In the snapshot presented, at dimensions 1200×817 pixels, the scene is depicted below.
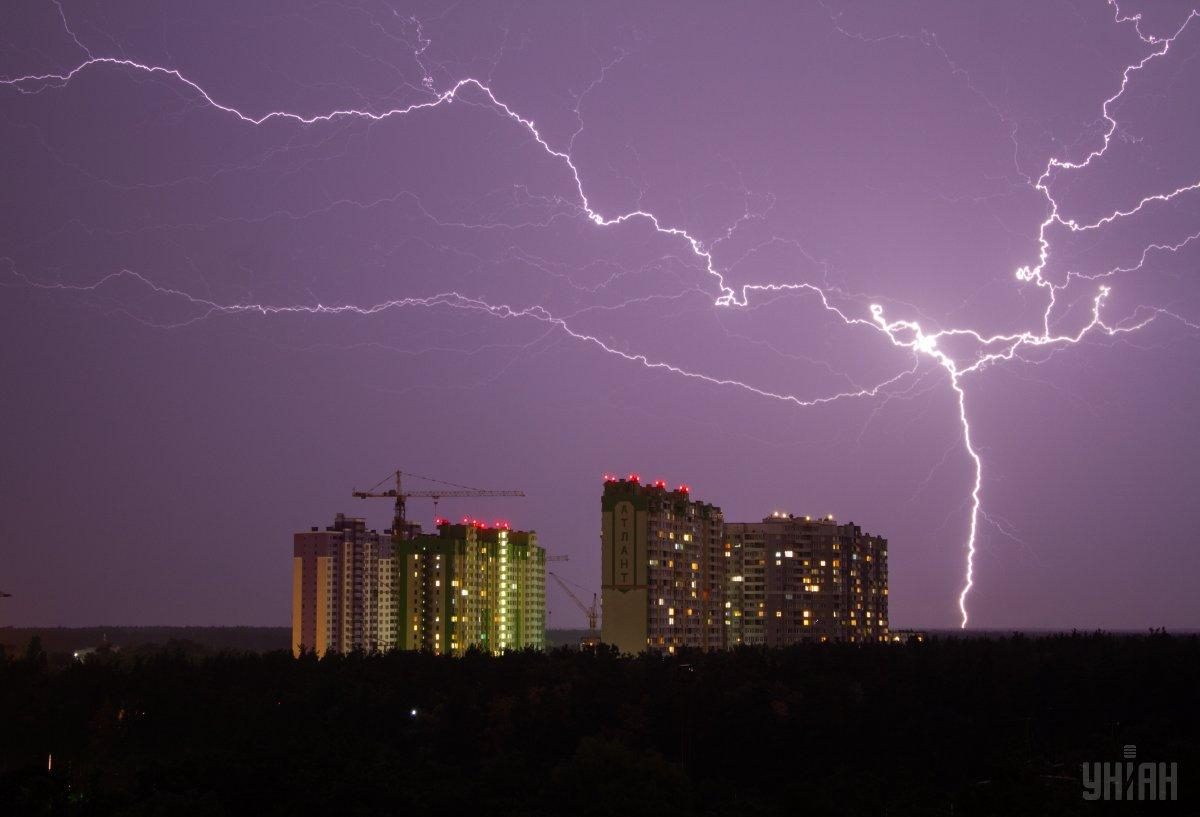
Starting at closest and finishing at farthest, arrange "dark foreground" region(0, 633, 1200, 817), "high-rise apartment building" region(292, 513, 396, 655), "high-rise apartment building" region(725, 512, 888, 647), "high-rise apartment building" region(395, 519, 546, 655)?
"dark foreground" region(0, 633, 1200, 817) < "high-rise apartment building" region(725, 512, 888, 647) < "high-rise apartment building" region(395, 519, 546, 655) < "high-rise apartment building" region(292, 513, 396, 655)

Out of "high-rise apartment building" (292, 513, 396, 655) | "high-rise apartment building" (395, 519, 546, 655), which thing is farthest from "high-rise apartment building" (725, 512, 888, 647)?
"high-rise apartment building" (292, 513, 396, 655)

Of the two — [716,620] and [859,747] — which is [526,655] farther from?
[859,747]

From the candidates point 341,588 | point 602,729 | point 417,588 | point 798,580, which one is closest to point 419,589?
point 417,588

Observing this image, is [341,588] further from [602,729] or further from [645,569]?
[602,729]

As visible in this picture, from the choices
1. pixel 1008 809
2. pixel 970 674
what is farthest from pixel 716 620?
pixel 1008 809

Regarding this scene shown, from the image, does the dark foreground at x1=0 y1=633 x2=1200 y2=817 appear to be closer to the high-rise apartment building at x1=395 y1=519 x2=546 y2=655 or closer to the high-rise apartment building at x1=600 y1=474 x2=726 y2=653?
the high-rise apartment building at x1=600 y1=474 x2=726 y2=653

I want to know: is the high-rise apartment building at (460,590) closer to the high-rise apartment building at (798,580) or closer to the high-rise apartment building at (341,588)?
the high-rise apartment building at (341,588)
